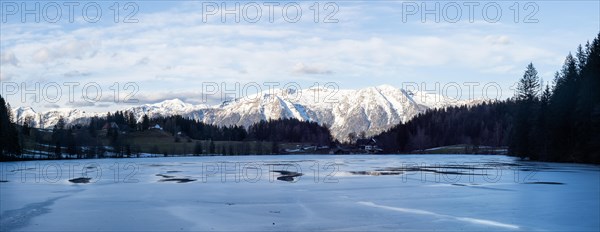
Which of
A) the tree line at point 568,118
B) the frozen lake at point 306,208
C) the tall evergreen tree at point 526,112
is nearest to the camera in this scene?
the frozen lake at point 306,208

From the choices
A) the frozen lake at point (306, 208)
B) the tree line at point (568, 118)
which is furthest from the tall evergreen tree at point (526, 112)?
the frozen lake at point (306, 208)

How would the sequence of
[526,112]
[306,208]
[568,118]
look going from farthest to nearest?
[526,112], [568,118], [306,208]

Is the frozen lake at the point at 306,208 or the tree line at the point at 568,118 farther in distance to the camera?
the tree line at the point at 568,118

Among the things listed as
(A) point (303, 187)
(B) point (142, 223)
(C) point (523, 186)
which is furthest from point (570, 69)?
(B) point (142, 223)

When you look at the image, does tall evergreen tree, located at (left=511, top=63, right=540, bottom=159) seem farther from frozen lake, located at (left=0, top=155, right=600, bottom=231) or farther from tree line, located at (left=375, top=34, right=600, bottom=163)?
frozen lake, located at (left=0, top=155, right=600, bottom=231)

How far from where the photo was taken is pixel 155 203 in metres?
24.9

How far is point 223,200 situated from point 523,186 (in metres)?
17.6

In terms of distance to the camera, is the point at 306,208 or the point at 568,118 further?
the point at 568,118

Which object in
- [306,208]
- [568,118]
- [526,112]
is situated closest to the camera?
[306,208]

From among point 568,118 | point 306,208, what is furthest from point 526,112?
point 306,208

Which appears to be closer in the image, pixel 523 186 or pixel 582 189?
pixel 582 189

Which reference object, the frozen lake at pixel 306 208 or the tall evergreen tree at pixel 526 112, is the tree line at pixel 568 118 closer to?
the tall evergreen tree at pixel 526 112

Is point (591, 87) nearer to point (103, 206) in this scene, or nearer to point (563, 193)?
point (563, 193)

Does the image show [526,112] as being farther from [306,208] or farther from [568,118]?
[306,208]
